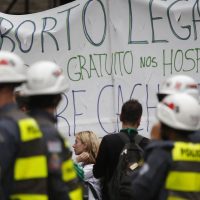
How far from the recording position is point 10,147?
3.64m

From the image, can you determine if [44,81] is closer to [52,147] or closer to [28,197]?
[52,147]

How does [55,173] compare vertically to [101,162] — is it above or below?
above

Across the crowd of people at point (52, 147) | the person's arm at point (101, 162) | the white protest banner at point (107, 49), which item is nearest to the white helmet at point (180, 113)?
the crowd of people at point (52, 147)

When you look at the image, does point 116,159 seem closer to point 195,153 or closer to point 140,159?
point 140,159

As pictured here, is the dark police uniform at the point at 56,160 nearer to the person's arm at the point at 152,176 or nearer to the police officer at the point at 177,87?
the person's arm at the point at 152,176

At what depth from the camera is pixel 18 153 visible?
369 centimetres

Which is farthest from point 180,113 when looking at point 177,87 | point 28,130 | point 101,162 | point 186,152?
point 101,162

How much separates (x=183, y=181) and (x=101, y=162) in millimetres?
1513

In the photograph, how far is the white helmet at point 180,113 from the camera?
4098 mm

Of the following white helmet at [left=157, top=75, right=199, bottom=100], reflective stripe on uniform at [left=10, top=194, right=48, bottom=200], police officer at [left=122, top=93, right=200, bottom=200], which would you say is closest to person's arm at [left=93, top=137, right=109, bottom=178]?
white helmet at [left=157, top=75, right=199, bottom=100]

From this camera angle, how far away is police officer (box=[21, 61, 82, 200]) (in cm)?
389

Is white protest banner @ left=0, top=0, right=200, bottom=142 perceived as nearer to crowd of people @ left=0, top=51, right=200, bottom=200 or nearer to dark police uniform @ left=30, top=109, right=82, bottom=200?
crowd of people @ left=0, top=51, right=200, bottom=200

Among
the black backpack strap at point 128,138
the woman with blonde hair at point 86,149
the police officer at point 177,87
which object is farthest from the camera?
the woman with blonde hair at point 86,149

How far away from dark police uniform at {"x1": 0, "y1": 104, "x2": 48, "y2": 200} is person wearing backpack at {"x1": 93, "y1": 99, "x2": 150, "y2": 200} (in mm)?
1662
